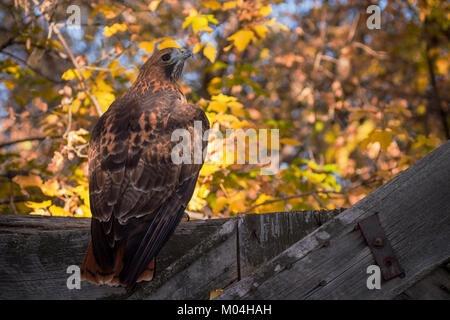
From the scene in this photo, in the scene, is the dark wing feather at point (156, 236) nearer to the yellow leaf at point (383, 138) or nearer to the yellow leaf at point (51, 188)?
the yellow leaf at point (51, 188)

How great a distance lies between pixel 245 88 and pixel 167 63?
4967 mm

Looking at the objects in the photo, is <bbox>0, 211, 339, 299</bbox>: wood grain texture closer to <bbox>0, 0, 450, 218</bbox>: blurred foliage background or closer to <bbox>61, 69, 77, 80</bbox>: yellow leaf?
<bbox>0, 0, 450, 218</bbox>: blurred foliage background

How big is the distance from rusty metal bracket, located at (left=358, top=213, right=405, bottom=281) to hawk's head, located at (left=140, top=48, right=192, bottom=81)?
192cm

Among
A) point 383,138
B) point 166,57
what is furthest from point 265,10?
point 383,138

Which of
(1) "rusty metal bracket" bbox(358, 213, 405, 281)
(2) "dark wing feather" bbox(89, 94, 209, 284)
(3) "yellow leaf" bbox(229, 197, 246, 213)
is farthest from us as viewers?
(3) "yellow leaf" bbox(229, 197, 246, 213)

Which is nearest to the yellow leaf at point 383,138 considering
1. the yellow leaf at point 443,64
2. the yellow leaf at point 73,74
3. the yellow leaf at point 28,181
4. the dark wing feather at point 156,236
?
the dark wing feather at point 156,236

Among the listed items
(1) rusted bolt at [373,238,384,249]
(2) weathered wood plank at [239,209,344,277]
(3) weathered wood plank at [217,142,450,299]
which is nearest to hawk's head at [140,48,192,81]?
(2) weathered wood plank at [239,209,344,277]

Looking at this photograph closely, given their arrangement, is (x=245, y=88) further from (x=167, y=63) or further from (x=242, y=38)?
(x=167, y=63)

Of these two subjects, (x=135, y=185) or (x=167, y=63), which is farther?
(x=167, y=63)

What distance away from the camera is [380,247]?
1678 millimetres

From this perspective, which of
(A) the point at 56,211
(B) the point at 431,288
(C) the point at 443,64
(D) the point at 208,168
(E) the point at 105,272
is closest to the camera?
(B) the point at 431,288

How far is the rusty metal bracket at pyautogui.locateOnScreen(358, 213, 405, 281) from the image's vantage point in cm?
165

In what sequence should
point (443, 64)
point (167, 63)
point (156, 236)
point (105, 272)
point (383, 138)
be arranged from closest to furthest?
point (105, 272) → point (156, 236) → point (167, 63) → point (383, 138) → point (443, 64)
